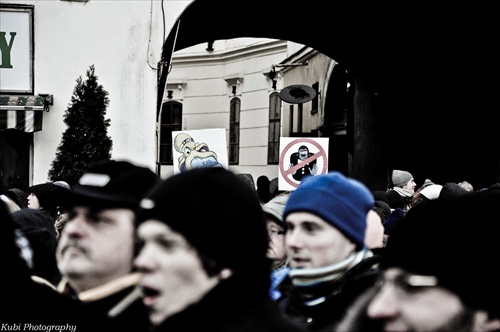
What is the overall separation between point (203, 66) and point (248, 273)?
29.3 meters

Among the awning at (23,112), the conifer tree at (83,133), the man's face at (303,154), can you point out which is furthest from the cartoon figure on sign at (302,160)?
the awning at (23,112)

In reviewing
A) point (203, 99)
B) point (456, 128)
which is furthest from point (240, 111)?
point (456, 128)

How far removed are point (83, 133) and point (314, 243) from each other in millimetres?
9620

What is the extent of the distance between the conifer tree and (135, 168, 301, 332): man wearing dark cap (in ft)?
33.3

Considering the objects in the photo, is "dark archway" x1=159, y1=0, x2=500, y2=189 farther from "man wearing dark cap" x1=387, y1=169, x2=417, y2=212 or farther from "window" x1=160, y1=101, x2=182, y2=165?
"window" x1=160, y1=101, x2=182, y2=165

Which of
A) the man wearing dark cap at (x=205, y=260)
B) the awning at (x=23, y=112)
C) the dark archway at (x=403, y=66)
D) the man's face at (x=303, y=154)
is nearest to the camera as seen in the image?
the man wearing dark cap at (x=205, y=260)

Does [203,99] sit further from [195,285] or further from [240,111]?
[195,285]

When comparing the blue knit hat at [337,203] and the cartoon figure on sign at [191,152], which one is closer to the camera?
the blue knit hat at [337,203]

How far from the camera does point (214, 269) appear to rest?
8.86 feet

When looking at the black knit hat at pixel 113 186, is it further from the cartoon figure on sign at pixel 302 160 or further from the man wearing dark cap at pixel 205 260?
the cartoon figure on sign at pixel 302 160

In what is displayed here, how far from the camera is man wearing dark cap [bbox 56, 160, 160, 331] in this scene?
3104mm

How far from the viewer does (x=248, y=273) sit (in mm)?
2740

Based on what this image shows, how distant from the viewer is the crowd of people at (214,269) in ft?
8.36

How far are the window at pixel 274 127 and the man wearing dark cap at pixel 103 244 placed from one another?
24732 mm
